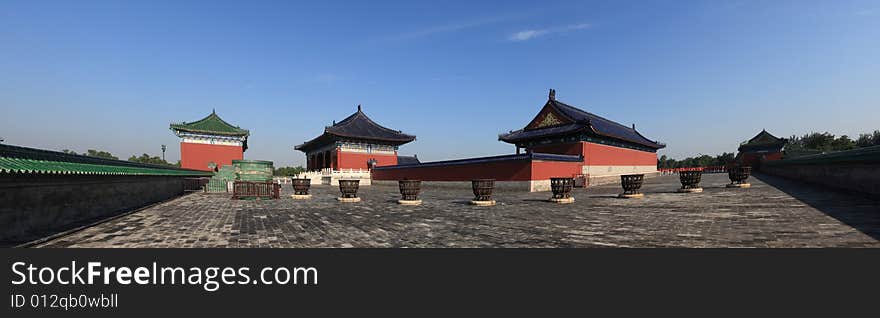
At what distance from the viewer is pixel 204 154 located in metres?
29.5

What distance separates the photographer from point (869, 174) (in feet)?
28.7

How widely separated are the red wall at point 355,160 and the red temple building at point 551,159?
104 inches

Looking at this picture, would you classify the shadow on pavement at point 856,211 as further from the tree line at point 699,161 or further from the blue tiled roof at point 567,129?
the tree line at point 699,161

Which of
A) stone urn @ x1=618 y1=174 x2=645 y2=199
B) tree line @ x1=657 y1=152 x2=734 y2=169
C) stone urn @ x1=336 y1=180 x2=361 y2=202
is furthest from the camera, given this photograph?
tree line @ x1=657 y1=152 x2=734 y2=169

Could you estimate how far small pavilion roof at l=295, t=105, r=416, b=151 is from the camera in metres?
28.9

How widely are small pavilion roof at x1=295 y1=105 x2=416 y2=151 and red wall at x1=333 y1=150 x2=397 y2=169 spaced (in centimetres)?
142

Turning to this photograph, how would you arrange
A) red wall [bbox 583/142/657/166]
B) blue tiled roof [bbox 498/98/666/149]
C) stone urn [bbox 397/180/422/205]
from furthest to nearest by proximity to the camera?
red wall [bbox 583/142/657/166]
blue tiled roof [bbox 498/98/666/149]
stone urn [bbox 397/180/422/205]

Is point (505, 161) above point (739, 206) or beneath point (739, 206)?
above

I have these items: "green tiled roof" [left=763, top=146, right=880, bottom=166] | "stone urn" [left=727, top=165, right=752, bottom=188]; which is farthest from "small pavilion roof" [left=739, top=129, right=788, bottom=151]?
"stone urn" [left=727, top=165, right=752, bottom=188]

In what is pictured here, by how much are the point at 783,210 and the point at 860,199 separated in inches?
129

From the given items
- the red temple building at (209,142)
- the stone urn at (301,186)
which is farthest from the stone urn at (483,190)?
the red temple building at (209,142)

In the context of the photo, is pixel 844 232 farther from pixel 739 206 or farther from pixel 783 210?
pixel 739 206

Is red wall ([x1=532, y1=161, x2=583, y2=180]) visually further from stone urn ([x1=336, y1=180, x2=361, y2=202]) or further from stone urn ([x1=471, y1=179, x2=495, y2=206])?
stone urn ([x1=336, y1=180, x2=361, y2=202])

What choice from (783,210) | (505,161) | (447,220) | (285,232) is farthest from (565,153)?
(285,232)
